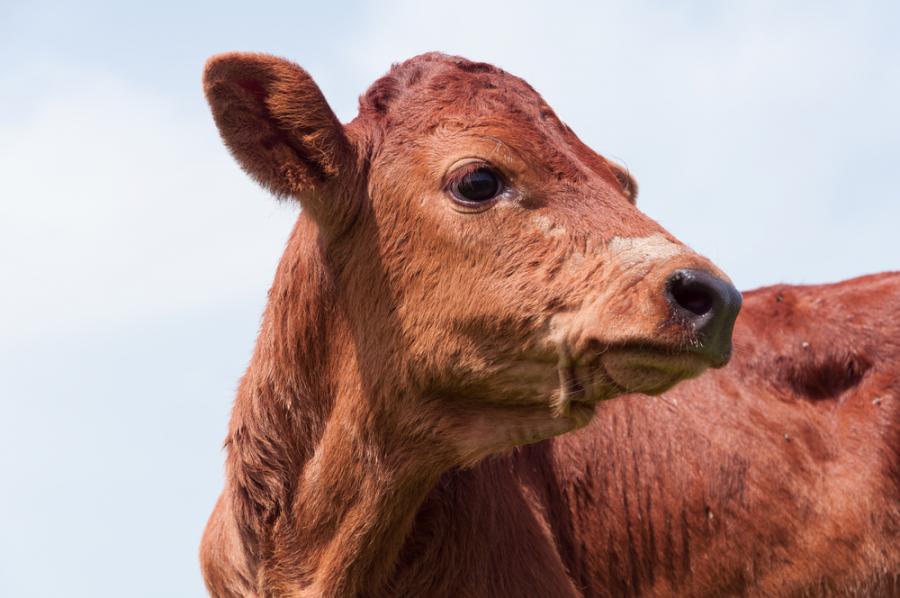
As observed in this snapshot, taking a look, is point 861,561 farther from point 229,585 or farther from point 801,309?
point 229,585

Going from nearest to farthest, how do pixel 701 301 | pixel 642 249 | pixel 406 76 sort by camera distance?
pixel 701 301, pixel 642 249, pixel 406 76

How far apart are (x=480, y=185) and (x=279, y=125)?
4.23 feet

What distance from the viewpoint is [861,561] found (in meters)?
8.98

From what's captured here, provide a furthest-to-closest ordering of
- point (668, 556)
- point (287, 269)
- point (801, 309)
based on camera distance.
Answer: point (801, 309) < point (668, 556) < point (287, 269)

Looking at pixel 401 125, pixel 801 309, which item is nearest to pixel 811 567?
pixel 801 309

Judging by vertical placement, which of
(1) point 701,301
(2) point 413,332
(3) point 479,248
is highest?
(3) point 479,248

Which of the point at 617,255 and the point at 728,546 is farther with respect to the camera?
the point at 728,546

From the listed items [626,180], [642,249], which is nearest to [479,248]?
[642,249]

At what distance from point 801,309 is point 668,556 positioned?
263cm

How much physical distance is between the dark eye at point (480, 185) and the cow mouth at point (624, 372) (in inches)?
A: 39.3

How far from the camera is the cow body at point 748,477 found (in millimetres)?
8578

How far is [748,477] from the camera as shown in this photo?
9.02 metres

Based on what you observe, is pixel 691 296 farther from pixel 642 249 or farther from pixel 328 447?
pixel 328 447

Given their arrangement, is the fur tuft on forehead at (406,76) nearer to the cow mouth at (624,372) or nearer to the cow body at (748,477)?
the cow mouth at (624,372)
